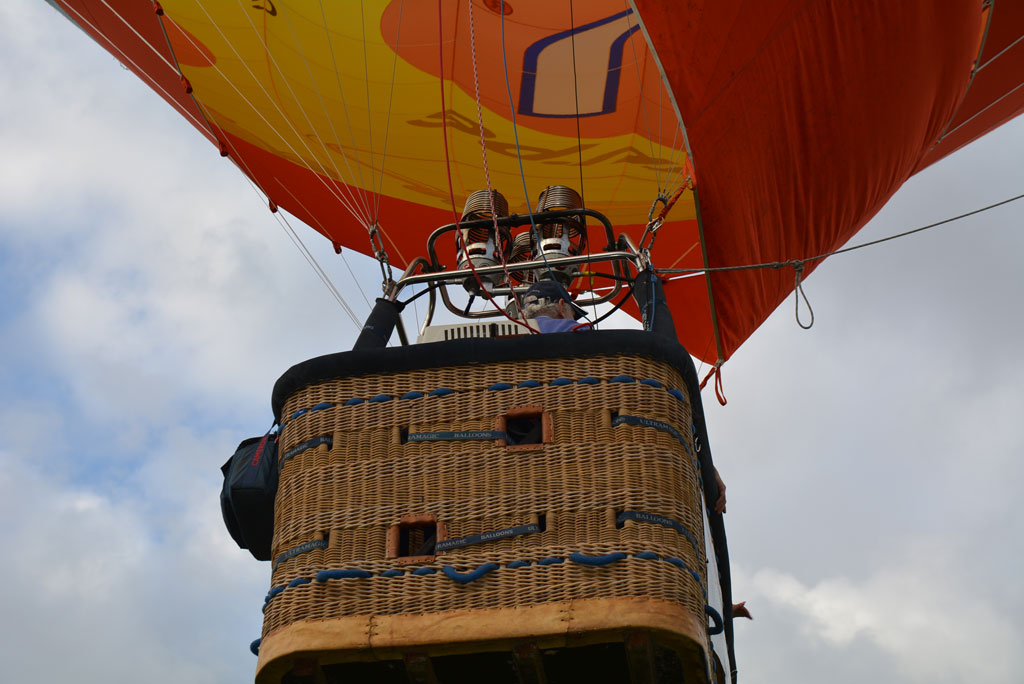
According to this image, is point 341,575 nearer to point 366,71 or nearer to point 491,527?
point 491,527

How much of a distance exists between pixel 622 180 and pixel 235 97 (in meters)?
1.95

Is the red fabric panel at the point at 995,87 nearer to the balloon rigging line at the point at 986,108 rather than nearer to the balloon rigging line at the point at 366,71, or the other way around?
the balloon rigging line at the point at 986,108

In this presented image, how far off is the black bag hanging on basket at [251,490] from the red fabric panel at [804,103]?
225 cm

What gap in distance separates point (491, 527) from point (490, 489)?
0.08 m

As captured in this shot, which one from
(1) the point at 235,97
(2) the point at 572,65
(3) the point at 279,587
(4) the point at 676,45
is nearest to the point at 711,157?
(4) the point at 676,45

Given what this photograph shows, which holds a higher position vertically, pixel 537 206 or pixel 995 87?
pixel 995 87

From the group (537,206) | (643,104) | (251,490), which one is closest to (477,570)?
(251,490)

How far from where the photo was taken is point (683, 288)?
18.9 feet

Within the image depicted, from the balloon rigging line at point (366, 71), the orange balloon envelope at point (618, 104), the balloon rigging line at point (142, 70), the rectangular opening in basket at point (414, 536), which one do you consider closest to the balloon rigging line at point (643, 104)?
the orange balloon envelope at point (618, 104)

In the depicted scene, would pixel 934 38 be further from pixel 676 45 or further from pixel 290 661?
pixel 290 661

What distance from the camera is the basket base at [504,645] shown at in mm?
1862

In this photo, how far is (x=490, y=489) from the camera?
6.72 ft

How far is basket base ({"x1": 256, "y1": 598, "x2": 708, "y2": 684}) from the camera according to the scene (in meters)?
1.86

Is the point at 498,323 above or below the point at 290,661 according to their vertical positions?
above
